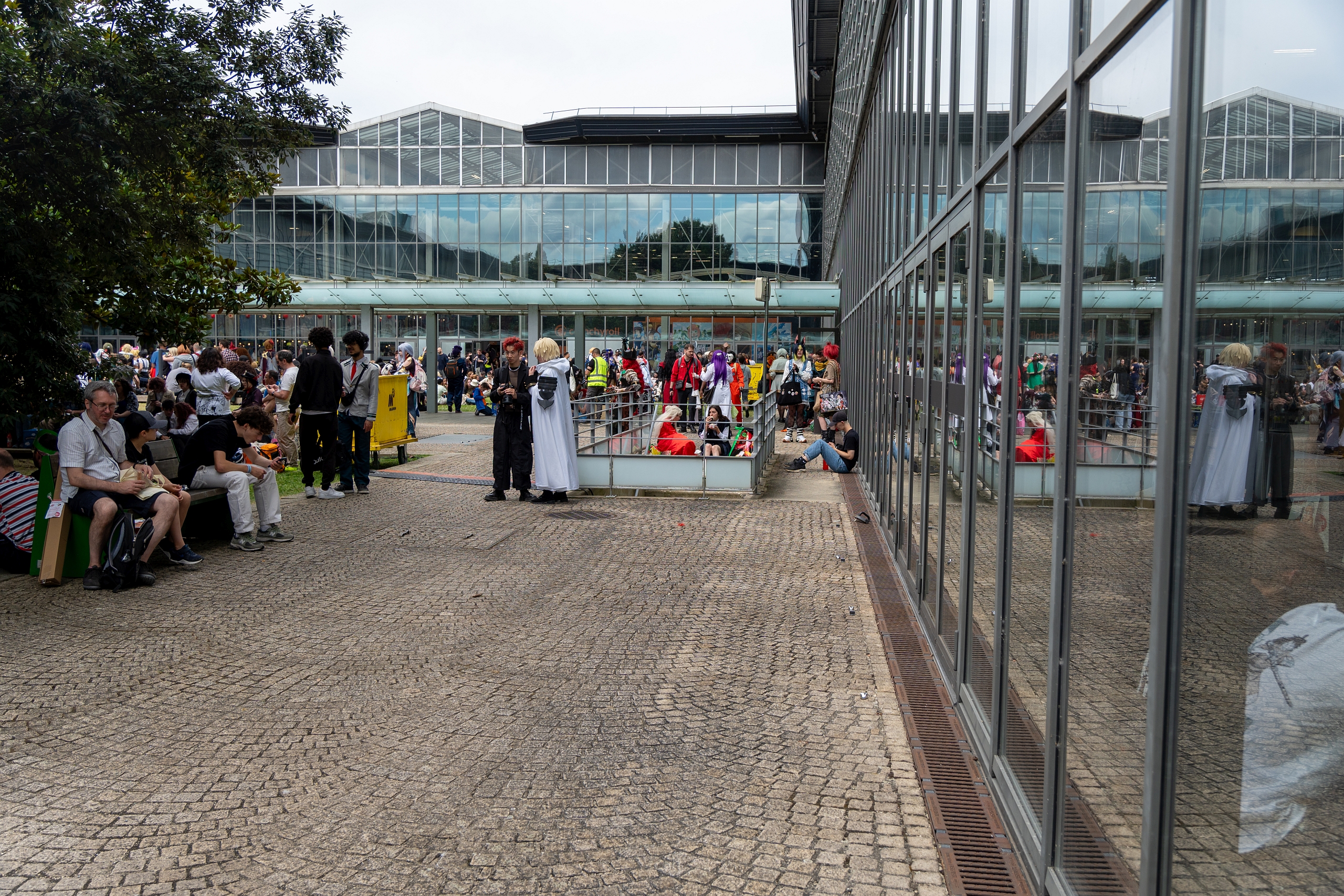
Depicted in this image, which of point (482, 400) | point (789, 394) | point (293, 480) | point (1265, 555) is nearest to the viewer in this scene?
point (1265, 555)

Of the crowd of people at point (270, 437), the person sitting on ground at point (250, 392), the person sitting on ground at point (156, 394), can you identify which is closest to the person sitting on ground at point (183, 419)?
the crowd of people at point (270, 437)

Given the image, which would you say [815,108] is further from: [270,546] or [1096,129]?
[1096,129]

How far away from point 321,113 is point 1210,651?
10.5 m

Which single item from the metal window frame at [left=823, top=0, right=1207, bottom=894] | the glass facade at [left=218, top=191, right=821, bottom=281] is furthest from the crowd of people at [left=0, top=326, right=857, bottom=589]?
the glass facade at [left=218, top=191, right=821, bottom=281]

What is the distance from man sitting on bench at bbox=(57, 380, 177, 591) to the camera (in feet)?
25.1

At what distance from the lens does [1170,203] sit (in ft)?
7.20

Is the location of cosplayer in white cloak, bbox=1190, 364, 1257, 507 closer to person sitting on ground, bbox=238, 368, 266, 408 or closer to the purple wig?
person sitting on ground, bbox=238, 368, 266, 408

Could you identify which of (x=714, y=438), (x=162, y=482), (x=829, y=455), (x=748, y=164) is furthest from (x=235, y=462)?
(x=748, y=164)

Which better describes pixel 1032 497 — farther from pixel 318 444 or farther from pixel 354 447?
pixel 354 447

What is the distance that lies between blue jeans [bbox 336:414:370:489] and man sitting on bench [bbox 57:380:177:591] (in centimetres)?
501

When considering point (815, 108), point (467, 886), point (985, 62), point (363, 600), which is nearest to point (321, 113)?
point (363, 600)

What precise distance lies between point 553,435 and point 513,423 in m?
0.50

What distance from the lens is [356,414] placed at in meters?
13.1

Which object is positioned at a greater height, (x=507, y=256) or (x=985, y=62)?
(x=507, y=256)
